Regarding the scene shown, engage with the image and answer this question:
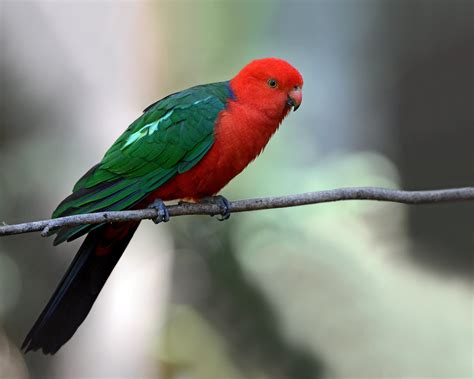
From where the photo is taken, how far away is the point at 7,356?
174 inches

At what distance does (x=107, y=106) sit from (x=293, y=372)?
2.31 m

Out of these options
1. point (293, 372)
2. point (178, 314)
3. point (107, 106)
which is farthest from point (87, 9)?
point (293, 372)

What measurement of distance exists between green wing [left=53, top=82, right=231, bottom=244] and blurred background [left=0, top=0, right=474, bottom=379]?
1.36m

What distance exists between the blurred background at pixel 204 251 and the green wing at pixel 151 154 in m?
1.36

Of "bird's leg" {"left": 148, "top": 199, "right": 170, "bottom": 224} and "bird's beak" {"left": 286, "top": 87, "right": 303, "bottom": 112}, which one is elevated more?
"bird's beak" {"left": 286, "top": 87, "right": 303, "bottom": 112}

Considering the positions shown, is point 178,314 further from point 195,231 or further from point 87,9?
point 87,9

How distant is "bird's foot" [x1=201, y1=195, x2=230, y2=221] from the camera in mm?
3158

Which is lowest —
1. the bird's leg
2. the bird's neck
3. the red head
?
the bird's leg

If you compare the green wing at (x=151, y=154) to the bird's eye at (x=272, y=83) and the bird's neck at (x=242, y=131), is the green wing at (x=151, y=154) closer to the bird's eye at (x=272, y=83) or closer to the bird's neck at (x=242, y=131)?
the bird's neck at (x=242, y=131)

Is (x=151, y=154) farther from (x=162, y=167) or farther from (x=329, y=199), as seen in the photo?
(x=329, y=199)

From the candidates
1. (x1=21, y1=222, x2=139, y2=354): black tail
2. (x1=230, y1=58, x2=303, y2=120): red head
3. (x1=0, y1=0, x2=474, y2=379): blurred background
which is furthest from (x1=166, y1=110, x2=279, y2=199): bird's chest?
(x1=0, y1=0, x2=474, y2=379): blurred background

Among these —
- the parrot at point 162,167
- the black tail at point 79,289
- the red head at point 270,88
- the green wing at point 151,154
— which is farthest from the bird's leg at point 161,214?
the red head at point 270,88

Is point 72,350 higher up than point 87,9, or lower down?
lower down

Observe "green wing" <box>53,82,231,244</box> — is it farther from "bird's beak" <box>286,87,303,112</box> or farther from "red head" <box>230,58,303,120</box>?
"bird's beak" <box>286,87,303,112</box>
